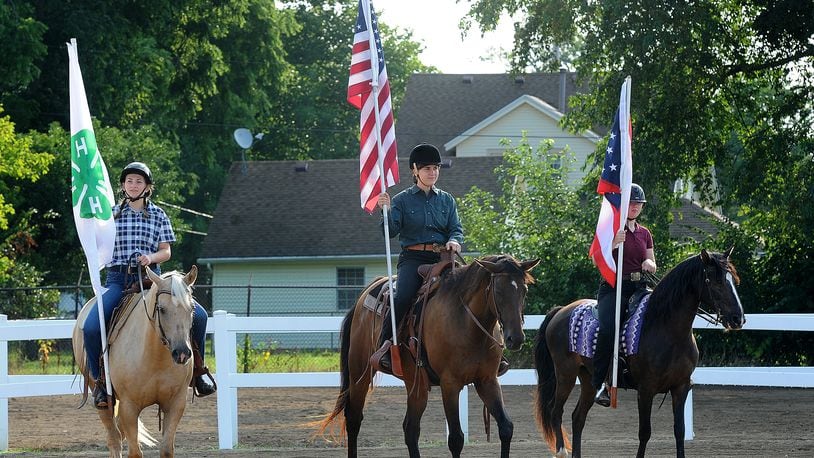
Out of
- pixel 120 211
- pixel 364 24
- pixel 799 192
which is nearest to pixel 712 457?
pixel 364 24

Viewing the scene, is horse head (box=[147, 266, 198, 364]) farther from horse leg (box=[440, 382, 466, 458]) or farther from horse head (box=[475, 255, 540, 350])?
Answer: horse head (box=[475, 255, 540, 350])

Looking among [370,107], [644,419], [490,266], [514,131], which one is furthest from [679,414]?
[514,131]

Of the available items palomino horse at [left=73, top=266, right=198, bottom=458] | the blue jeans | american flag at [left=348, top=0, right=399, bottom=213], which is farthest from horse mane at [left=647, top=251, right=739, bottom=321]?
palomino horse at [left=73, top=266, right=198, bottom=458]

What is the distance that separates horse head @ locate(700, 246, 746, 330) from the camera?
9742 millimetres

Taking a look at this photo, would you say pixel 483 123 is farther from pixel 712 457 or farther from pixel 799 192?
pixel 712 457

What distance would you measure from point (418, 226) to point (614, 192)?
77.3 inches

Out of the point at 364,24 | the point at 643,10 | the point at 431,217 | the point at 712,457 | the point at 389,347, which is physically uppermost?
the point at 643,10

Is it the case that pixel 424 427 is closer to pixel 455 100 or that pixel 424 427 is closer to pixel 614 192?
pixel 614 192

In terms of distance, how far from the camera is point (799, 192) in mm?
20328

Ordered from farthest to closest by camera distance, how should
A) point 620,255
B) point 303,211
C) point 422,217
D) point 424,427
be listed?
point 303,211
point 424,427
point 620,255
point 422,217

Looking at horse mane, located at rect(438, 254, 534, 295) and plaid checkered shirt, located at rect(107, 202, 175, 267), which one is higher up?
plaid checkered shirt, located at rect(107, 202, 175, 267)

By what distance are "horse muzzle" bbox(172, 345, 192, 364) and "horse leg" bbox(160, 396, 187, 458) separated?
2.78 ft

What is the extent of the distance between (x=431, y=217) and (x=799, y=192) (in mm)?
12235

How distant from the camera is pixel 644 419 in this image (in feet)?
33.2
